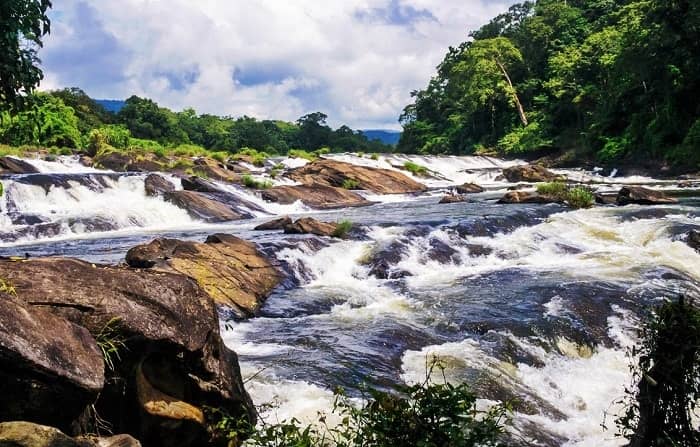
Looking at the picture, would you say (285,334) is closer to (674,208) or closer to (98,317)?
(98,317)

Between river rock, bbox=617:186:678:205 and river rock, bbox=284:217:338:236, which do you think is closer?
river rock, bbox=284:217:338:236

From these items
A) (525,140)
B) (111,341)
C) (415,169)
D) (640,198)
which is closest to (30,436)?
(111,341)

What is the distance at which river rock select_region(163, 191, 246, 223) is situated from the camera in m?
21.1

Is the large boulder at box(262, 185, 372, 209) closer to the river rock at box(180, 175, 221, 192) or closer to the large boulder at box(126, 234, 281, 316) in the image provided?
Result: the river rock at box(180, 175, 221, 192)

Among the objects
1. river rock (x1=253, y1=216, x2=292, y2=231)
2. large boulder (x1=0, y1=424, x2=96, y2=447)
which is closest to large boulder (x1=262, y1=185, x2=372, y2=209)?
river rock (x1=253, y1=216, x2=292, y2=231)

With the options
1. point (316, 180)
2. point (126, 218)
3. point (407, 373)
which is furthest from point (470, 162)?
point (407, 373)

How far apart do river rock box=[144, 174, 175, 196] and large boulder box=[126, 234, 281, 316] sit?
10.9 meters

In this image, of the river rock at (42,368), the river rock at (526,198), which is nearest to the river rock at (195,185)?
the river rock at (526,198)

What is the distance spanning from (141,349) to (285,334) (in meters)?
4.62

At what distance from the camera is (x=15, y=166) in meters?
24.9

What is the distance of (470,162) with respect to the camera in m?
45.9

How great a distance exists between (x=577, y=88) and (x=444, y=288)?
39.4 meters

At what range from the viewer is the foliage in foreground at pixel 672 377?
12.4 feet

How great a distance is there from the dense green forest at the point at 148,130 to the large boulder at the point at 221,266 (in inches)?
176
